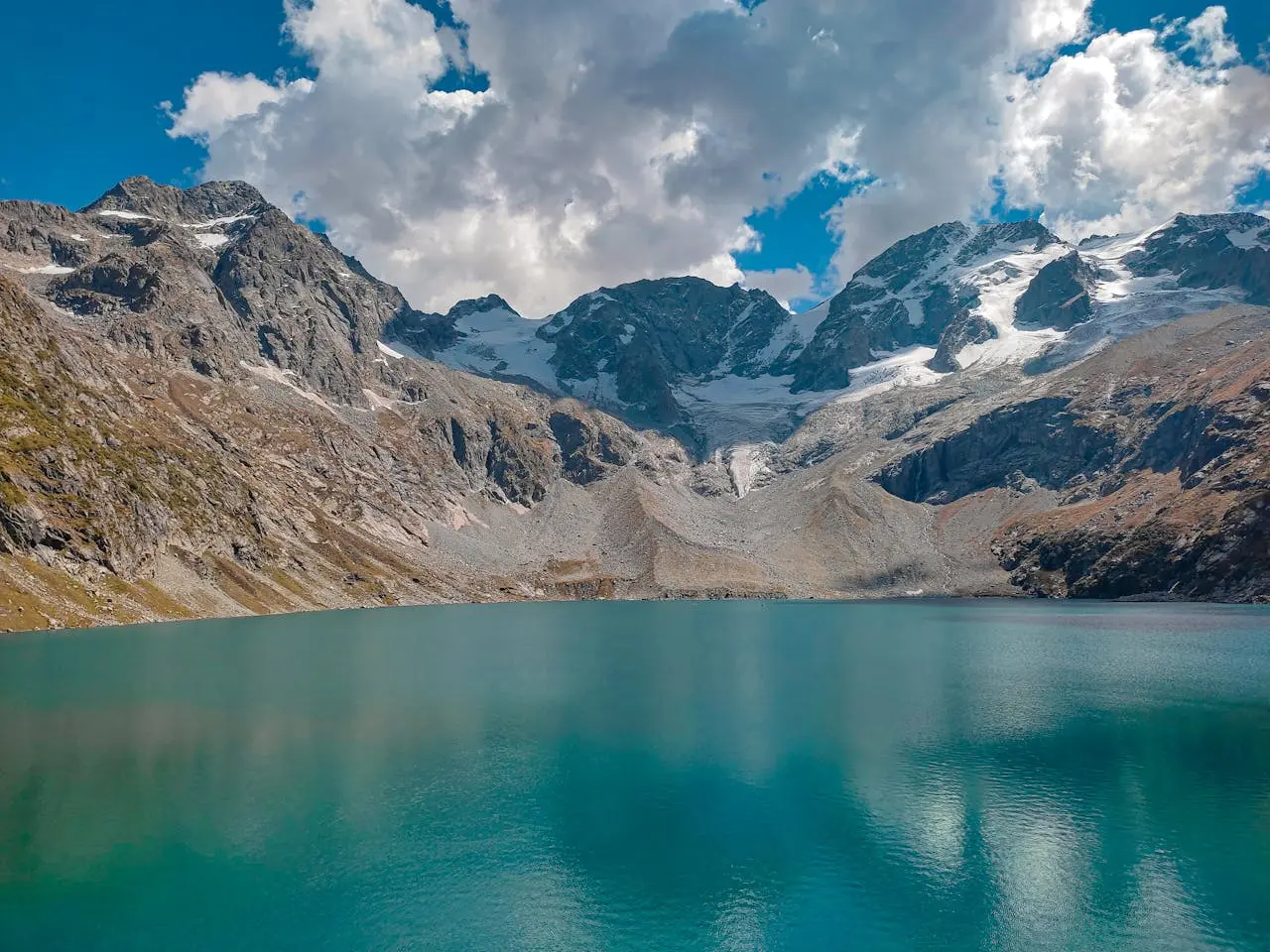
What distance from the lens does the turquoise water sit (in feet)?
110

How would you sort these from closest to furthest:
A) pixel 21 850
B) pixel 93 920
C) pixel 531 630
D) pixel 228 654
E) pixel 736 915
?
pixel 93 920
pixel 736 915
pixel 21 850
pixel 228 654
pixel 531 630

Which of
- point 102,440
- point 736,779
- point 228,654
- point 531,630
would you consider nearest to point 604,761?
point 736,779

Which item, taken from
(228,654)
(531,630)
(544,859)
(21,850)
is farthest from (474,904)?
(531,630)

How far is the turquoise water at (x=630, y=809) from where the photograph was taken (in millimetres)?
33656

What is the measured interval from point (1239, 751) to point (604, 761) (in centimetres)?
4403

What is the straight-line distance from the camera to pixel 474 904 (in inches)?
1389

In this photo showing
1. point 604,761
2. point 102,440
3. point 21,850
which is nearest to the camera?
point 21,850

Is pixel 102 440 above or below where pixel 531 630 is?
above

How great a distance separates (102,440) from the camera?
595ft

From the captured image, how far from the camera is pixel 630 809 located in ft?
154

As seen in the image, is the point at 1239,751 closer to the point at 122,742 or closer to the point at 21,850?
the point at 21,850

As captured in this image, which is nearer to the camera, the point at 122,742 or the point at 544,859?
the point at 544,859

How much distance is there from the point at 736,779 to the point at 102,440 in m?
179

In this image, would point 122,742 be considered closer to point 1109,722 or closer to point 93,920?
point 93,920
